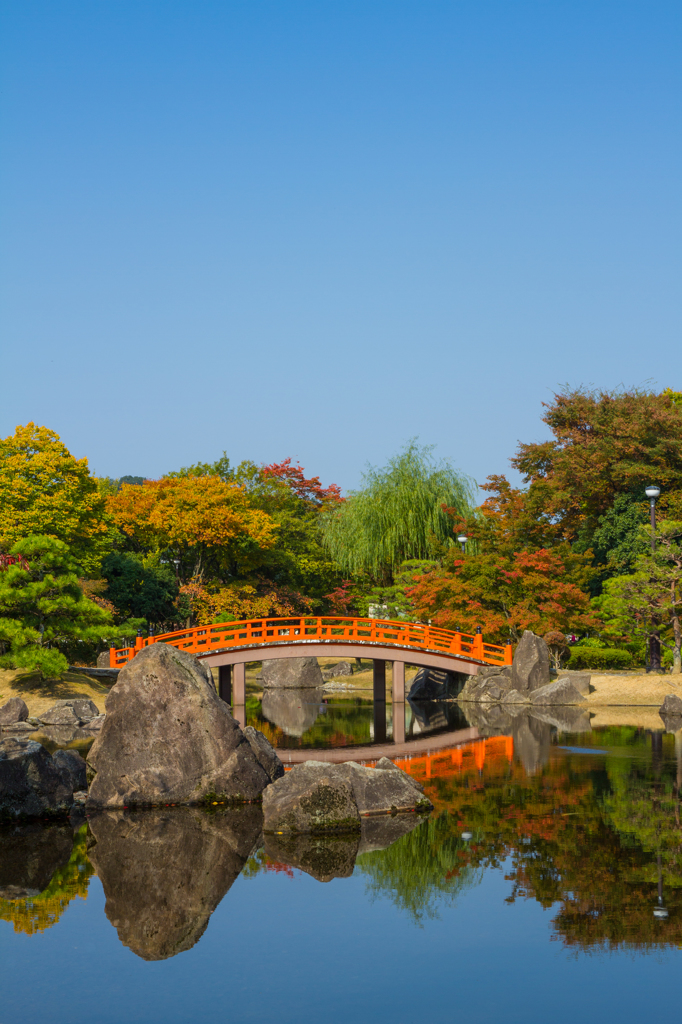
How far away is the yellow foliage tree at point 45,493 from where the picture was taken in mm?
30469

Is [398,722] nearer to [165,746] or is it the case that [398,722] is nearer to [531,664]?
[531,664]

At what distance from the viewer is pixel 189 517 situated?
40.2 metres

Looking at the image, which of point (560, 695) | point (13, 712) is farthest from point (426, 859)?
point (560, 695)

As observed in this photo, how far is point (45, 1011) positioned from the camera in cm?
748

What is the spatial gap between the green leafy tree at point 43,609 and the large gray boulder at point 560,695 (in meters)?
13.3

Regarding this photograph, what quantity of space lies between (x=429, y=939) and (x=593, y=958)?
1.56 metres

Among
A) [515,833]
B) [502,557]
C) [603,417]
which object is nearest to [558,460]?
[603,417]

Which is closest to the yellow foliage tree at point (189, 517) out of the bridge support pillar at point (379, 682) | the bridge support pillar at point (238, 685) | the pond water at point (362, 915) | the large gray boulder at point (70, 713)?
the bridge support pillar at point (379, 682)

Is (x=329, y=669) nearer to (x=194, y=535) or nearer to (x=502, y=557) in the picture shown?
(x=194, y=535)

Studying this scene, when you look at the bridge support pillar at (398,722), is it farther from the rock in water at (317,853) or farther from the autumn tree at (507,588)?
the rock in water at (317,853)

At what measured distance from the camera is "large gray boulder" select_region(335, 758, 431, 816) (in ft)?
46.0

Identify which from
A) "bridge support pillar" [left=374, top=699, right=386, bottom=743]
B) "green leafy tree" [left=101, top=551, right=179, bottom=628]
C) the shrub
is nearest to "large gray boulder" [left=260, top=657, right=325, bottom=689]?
"green leafy tree" [left=101, top=551, right=179, bottom=628]

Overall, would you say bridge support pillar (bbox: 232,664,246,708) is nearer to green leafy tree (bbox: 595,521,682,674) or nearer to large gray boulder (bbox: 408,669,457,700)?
large gray boulder (bbox: 408,669,457,700)

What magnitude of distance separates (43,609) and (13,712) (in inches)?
161
